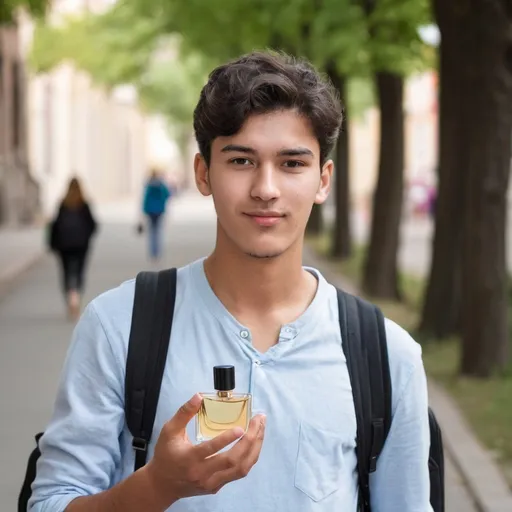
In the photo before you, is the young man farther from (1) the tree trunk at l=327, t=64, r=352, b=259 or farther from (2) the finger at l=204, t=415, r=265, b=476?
(1) the tree trunk at l=327, t=64, r=352, b=259

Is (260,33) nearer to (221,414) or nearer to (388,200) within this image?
(388,200)

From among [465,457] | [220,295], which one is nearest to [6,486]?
[465,457]

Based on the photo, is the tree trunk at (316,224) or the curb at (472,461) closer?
the curb at (472,461)

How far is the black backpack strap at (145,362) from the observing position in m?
2.48

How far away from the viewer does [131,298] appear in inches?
102

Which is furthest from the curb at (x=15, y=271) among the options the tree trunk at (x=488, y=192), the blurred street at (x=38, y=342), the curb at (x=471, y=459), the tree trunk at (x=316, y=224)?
the curb at (x=471, y=459)

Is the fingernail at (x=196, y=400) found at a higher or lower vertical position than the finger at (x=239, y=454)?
higher

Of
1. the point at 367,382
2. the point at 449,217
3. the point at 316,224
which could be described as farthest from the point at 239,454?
the point at 316,224

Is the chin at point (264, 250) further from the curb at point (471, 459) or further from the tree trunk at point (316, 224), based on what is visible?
the tree trunk at point (316, 224)

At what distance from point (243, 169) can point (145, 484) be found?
60 cm

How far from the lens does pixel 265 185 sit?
2.50 meters

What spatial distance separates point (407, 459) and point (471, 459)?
5.80 metres

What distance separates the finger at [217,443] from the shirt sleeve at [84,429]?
0.36m

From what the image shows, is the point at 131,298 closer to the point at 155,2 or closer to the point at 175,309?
the point at 175,309
